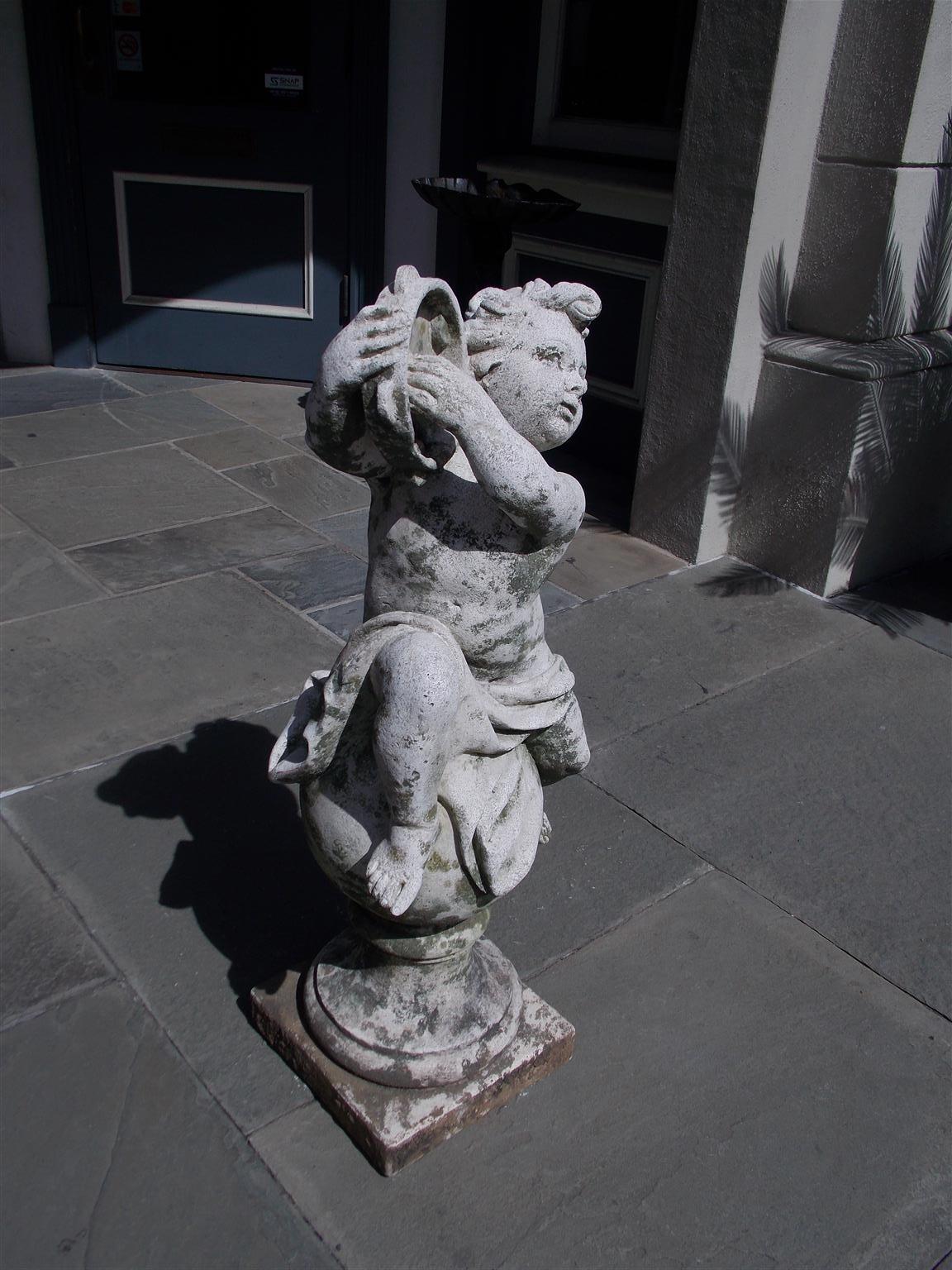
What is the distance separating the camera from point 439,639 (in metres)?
2.19

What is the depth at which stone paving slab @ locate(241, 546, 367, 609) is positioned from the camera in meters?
4.92

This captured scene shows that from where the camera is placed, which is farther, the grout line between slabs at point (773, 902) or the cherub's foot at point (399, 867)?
the grout line between slabs at point (773, 902)

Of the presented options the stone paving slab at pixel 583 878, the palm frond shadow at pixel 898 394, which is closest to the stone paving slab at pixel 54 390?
the palm frond shadow at pixel 898 394

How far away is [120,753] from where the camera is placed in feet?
12.5

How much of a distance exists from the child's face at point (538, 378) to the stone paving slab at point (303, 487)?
3.49m

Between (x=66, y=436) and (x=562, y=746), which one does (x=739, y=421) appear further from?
(x=66, y=436)

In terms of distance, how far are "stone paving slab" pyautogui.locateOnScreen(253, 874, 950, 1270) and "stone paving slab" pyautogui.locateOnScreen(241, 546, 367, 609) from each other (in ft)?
7.33

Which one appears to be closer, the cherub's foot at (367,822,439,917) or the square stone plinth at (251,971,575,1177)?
the cherub's foot at (367,822,439,917)

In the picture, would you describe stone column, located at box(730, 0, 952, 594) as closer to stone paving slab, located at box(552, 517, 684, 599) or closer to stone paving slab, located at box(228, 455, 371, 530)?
stone paving slab, located at box(552, 517, 684, 599)

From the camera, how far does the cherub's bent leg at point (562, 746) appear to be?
99.7 inches

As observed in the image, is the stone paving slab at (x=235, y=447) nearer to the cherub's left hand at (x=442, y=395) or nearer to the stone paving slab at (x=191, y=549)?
the stone paving slab at (x=191, y=549)

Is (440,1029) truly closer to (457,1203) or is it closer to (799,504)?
(457,1203)

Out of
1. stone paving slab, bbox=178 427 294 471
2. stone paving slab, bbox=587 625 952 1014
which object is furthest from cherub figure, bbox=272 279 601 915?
stone paving slab, bbox=178 427 294 471

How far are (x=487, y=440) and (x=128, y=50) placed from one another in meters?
5.99
